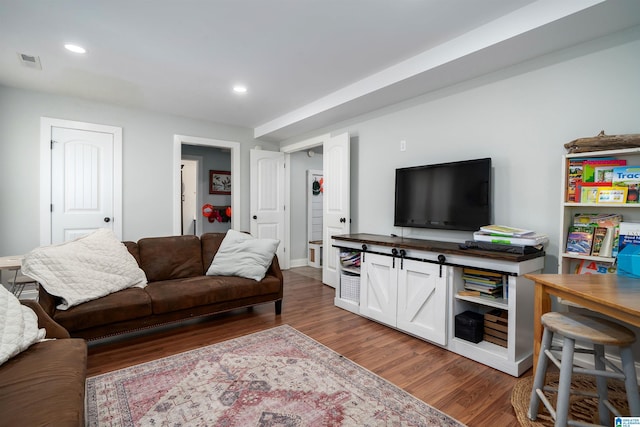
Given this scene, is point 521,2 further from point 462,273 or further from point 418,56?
point 462,273

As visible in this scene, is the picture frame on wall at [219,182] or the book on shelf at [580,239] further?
the picture frame on wall at [219,182]

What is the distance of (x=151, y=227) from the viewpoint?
449cm

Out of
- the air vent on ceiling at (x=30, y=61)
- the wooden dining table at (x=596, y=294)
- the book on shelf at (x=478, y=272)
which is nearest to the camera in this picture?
the wooden dining table at (x=596, y=294)

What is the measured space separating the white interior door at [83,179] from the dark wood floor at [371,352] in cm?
207

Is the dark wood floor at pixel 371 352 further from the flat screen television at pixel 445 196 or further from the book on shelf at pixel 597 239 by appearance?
the flat screen television at pixel 445 196

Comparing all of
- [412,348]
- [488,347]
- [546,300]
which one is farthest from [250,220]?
[546,300]

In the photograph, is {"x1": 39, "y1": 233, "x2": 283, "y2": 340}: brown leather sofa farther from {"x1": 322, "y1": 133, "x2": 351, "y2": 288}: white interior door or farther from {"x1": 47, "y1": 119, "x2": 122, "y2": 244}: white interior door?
{"x1": 47, "y1": 119, "x2": 122, "y2": 244}: white interior door

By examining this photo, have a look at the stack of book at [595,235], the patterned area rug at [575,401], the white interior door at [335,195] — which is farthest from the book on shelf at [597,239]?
the white interior door at [335,195]

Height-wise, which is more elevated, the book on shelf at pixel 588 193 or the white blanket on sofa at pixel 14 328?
the book on shelf at pixel 588 193

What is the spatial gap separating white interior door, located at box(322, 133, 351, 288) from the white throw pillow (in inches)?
47.9

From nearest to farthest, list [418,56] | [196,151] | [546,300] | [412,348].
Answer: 1. [546,300]
2. [412,348]
3. [418,56]
4. [196,151]

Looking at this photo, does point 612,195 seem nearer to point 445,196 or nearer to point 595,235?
point 595,235

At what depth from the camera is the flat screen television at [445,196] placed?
108 inches

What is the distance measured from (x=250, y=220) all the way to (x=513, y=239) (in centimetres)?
396
